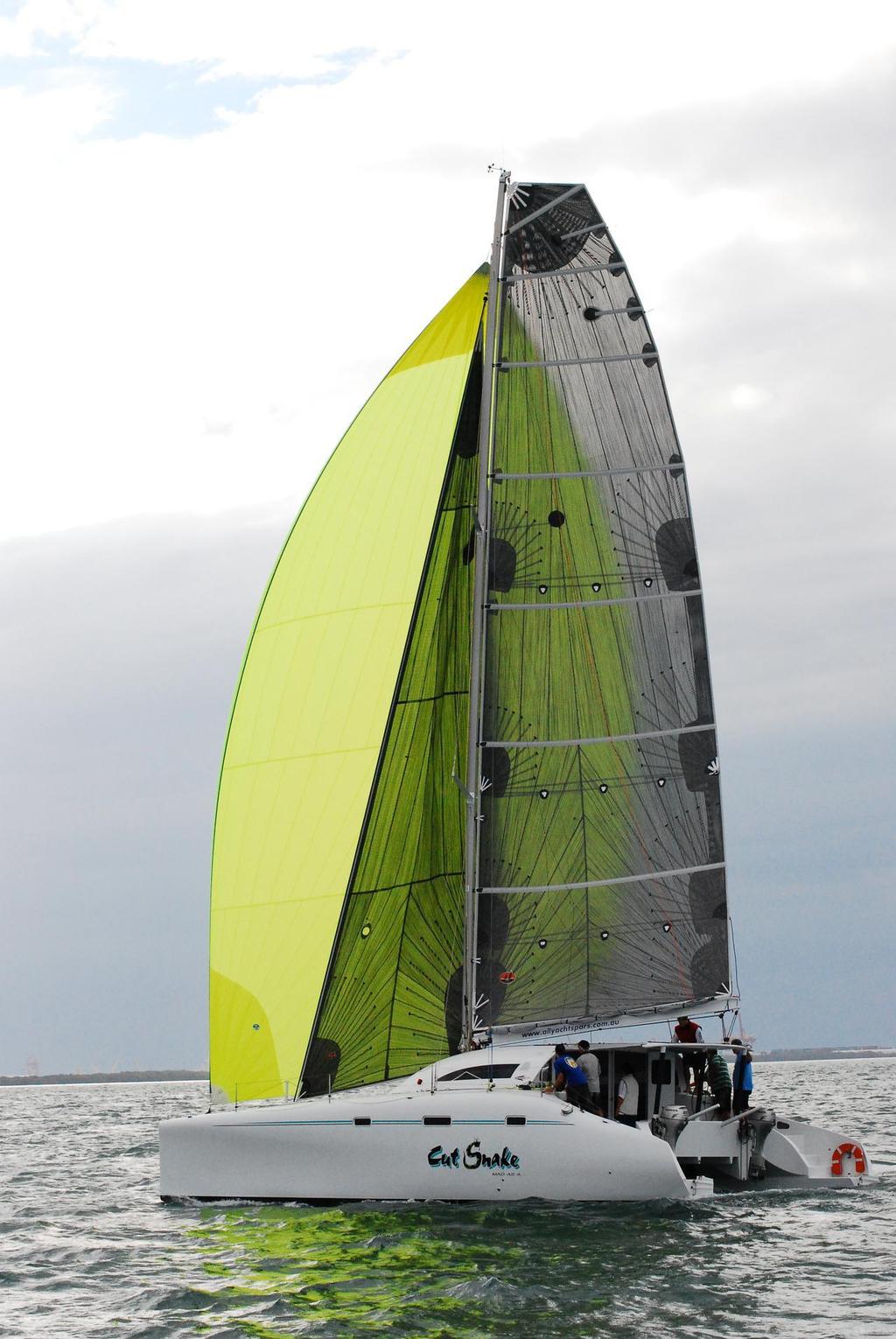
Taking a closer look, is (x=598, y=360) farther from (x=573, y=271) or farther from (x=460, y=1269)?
(x=460, y=1269)

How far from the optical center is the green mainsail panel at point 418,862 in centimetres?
1644

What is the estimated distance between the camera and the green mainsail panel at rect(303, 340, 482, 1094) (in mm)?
16438

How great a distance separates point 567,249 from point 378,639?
16.7 feet

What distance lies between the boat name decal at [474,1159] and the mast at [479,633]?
2282 millimetres

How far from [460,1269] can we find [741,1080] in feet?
16.3

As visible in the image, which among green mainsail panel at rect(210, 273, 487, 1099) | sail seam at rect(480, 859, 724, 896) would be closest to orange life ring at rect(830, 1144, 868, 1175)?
sail seam at rect(480, 859, 724, 896)

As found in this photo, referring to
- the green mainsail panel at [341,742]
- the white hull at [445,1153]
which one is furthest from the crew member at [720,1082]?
the green mainsail panel at [341,742]

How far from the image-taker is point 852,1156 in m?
16.5

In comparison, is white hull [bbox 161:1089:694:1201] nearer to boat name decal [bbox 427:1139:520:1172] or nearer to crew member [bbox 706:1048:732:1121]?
boat name decal [bbox 427:1139:520:1172]

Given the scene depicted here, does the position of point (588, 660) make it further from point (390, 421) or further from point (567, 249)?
point (567, 249)

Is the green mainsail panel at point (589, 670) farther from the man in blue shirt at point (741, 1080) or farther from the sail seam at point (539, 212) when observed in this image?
the man in blue shirt at point (741, 1080)

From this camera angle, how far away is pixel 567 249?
18203 millimetres

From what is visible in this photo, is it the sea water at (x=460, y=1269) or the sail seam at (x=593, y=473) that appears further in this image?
the sail seam at (x=593, y=473)

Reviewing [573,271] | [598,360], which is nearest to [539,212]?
[573,271]
